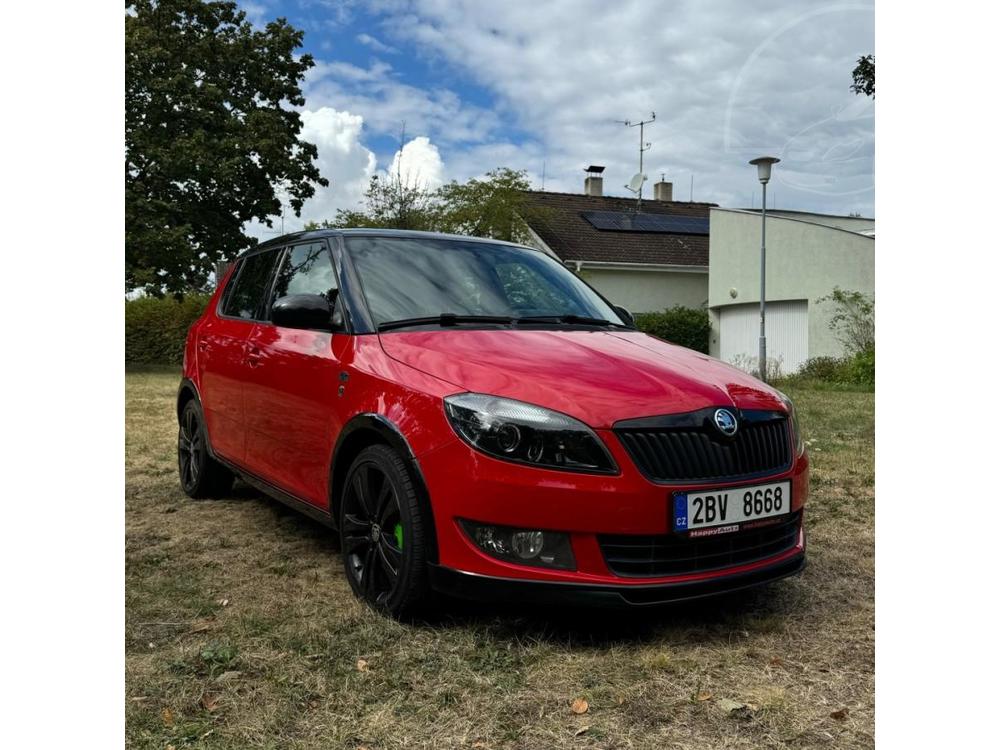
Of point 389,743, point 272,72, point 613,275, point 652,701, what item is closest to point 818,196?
point 652,701

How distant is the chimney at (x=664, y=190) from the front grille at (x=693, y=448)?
35328mm

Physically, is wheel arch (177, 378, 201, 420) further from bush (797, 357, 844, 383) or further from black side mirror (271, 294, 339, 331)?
bush (797, 357, 844, 383)

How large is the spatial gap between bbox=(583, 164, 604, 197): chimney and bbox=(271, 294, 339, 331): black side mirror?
32.4 metres

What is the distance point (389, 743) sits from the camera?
2.46 m

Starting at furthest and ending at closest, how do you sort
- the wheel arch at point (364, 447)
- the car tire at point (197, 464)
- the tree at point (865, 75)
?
the tree at point (865, 75), the car tire at point (197, 464), the wheel arch at point (364, 447)

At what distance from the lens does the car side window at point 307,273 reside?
13.7 feet

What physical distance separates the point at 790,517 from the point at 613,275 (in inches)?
982

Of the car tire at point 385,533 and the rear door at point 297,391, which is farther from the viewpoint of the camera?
the rear door at point 297,391

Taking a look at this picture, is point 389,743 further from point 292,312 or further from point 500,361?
point 292,312

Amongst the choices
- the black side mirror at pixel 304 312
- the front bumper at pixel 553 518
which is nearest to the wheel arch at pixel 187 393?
the black side mirror at pixel 304 312

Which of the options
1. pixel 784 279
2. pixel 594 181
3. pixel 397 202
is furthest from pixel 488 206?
pixel 784 279

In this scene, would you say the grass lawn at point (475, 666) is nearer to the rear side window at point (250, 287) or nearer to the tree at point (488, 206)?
the rear side window at point (250, 287)

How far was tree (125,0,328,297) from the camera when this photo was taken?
2283 cm

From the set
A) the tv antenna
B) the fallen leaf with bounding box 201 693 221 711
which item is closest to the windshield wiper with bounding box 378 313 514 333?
the fallen leaf with bounding box 201 693 221 711
